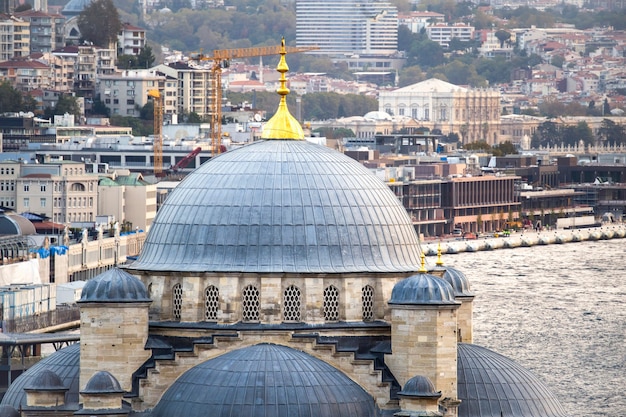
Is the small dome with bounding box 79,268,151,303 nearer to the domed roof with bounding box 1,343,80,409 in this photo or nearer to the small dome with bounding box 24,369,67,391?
the small dome with bounding box 24,369,67,391

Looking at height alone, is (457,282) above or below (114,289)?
below

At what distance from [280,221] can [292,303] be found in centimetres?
164

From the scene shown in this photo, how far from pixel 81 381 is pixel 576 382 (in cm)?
4165

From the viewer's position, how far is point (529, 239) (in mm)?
184625

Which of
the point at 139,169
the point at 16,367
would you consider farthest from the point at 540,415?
the point at 139,169

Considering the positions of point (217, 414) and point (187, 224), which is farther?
point (187, 224)

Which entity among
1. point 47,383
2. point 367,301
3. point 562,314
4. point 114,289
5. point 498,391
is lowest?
point 562,314

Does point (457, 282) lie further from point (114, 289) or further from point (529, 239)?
point (529, 239)

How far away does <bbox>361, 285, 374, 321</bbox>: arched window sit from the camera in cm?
5284

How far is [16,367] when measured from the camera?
3100 inches

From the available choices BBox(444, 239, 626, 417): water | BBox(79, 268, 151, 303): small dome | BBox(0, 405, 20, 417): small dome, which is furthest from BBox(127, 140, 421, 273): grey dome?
BBox(444, 239, 626, 417): water

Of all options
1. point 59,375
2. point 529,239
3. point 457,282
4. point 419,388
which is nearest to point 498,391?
point 419,388

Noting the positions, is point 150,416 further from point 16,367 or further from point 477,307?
point 477,307

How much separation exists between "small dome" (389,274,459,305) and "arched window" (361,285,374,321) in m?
1.07
